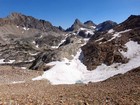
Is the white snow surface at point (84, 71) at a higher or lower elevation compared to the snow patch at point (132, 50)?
lower

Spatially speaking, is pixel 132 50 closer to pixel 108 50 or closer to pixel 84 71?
pixel 108 50

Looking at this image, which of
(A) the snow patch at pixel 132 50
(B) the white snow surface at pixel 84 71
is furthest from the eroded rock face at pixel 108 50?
(B) the white snow surface at pixel 84 71

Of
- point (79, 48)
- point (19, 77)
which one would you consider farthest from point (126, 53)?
point (19, 77)

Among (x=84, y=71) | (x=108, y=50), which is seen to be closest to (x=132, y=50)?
(x=108, y=50)

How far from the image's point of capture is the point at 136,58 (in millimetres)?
43062

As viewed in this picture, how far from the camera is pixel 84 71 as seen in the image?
4547cm

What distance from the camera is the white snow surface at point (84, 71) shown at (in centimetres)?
3981

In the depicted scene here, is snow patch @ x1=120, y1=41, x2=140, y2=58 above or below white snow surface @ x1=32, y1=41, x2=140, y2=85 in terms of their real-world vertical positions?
above

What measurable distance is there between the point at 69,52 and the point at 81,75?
36.7 feet

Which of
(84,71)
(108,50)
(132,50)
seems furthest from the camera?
(108,50)

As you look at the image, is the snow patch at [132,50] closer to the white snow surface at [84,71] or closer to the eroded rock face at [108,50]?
the white snow surface at [84,71]

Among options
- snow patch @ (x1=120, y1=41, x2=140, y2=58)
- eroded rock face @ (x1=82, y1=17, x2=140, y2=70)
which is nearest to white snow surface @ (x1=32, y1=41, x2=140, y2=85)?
snow patch @ (x1=120, y1=41, x2=140, y2=58)

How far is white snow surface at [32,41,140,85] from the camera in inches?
1567

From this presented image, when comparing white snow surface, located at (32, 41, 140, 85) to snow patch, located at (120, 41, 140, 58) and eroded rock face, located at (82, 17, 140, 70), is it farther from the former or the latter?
eroded rock face, located at (82, 17, 140, 70)
